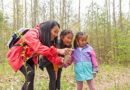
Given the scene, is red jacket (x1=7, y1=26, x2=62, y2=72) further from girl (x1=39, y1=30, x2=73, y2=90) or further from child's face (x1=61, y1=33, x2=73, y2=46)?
child's face (x1=61, y1=33, x2=73, y2=46)

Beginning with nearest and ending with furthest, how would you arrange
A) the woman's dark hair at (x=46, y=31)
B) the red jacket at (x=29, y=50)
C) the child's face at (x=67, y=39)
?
1. the red jacket at (x=29, y=50)
2. the woman's dark hair at (x=46, y=31)
3. the child's face at (x=67, y=39)

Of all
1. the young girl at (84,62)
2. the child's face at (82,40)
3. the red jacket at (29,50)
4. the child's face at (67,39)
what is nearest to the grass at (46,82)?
the red jacket at (29,50)

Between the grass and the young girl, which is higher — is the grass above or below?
below

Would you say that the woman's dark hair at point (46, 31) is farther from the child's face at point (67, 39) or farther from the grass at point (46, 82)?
the grass at point (46, 82)

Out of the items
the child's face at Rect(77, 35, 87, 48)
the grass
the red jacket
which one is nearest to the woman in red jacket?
the red jacket

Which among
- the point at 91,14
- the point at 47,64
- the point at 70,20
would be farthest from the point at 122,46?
the point at 47,64

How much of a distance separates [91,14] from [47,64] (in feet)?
28.8

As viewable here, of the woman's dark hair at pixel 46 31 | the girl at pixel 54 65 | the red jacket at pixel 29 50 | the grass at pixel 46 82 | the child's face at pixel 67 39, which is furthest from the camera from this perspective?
the grass at pixel 46 82

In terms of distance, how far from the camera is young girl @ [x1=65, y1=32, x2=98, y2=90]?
222 cm

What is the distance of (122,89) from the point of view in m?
3.06

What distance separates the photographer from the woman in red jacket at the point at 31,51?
61.6 inches

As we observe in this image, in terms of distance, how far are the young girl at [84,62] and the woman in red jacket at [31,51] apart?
0.49m

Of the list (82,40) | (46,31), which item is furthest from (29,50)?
(82,40)

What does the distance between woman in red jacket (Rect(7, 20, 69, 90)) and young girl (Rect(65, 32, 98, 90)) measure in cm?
49
